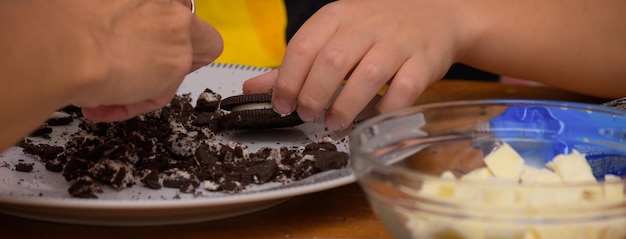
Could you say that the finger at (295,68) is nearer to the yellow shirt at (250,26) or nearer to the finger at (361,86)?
the finger at (361,86)

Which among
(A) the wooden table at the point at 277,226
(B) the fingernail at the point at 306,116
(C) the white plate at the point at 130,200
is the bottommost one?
(A) the wooden table at the point at 277,226

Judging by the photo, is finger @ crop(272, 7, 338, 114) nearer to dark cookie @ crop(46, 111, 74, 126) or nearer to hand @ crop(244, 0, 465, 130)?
hand @ crop(244, 0, 465, 130)

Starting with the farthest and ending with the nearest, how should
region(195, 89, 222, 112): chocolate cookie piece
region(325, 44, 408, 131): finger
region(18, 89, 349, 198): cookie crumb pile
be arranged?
region(195, 89, 222, 112): chocolate cookie piece, region(325, 44, 408, 131): finger, region(18, 89, 349, 198): cookie crumb pile

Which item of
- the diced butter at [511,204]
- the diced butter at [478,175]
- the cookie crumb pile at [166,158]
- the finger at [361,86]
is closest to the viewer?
the diced butter at [511,204]

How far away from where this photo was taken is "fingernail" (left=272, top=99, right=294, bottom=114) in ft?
2.66

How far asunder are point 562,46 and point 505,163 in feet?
1.70

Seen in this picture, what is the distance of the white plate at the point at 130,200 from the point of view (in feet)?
2.01

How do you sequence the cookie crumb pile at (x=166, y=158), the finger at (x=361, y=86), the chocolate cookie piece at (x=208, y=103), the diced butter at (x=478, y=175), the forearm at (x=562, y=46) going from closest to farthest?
the diced butter at (x=478, y=175)
the cookie crumb pile at (x=166, y=158)
the finger at (x=361, y=86)
the chocolate cookie piece at (x=208, y=103)
the forearm at (x=562, y=46)

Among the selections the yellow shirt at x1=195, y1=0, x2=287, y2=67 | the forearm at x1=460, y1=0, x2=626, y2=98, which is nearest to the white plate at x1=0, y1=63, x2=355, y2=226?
the forearm at x1=460, y1=0, x2=626, y2=98

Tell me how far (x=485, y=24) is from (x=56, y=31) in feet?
1.88

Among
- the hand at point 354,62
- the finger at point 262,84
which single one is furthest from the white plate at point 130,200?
the finger at point 262,84

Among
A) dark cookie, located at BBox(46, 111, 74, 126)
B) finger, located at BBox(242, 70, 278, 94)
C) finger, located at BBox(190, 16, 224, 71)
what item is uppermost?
finger, located at BBox(190, 16, 224, 71)

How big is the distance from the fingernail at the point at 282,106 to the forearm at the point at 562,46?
31 centimetres

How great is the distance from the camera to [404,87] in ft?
2.68
